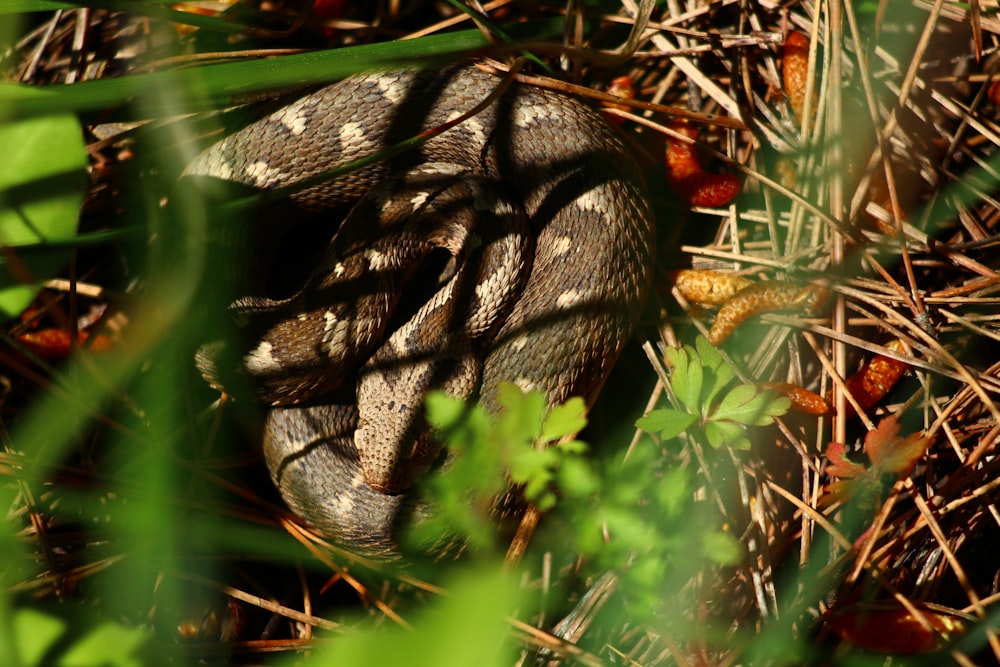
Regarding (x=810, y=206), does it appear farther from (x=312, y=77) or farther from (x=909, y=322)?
(x=312, y=77)

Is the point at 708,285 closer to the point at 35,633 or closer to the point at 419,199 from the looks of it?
the point at 419,199

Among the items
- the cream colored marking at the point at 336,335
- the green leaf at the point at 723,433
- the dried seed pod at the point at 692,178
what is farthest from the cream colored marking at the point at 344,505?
the dried seed pod at the point at 692,178

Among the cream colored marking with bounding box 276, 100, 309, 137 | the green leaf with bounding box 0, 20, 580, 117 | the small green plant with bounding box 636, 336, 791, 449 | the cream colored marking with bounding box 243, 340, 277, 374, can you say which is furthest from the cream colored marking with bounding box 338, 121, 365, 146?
the small green plant with bounding box 636, 336, 791, 449

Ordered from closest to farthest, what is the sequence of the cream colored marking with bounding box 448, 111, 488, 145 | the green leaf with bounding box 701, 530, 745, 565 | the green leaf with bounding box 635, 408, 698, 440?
the green leaf with bounding box 701, 530, 745, 565 → the green leaf with bounding box 635, 408, 698, 440 → the cream colored marking with bounding box 448, 111, 488, 145

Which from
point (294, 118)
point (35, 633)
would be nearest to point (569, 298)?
point (294, 118)

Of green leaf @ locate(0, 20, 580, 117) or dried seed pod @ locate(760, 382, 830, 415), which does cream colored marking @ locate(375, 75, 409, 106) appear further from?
dried seed pod @ locate(760, 382, 830, 415)
